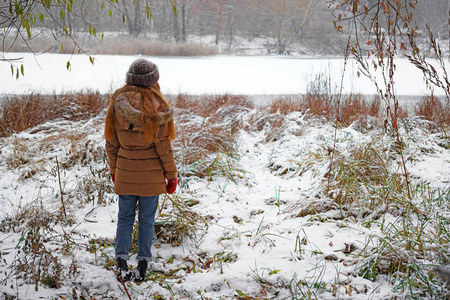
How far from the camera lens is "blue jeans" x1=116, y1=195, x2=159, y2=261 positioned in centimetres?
230

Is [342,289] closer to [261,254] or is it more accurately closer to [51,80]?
[261,254]

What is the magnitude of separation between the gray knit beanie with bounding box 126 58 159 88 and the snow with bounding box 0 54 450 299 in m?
0.84

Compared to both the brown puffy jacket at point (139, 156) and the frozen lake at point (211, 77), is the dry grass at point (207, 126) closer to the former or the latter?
the frozen lake at point (211, 77)

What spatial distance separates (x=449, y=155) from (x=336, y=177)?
5.55ft

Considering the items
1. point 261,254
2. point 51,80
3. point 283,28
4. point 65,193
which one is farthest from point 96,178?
point 283,28

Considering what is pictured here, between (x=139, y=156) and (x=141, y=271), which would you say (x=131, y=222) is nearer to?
(x=141, y=271)

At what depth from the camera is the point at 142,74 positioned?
Answer: 7.09ft

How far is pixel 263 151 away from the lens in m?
5.06

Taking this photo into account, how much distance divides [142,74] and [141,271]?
52.0 inches

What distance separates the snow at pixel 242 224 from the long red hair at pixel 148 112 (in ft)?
2.74

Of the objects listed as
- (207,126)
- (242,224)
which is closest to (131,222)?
(242,224)

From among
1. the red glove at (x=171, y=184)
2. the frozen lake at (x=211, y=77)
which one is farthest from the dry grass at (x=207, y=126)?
the red glove at (x=171, y=184)

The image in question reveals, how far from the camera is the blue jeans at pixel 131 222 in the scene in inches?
90.7

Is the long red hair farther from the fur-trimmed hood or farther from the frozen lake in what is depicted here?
the frozen lake
